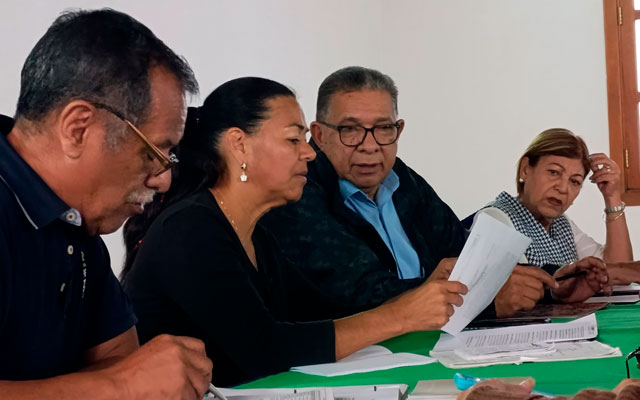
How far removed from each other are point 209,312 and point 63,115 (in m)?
0.66

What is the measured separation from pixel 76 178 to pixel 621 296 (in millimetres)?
2040

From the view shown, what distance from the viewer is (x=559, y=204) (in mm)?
3383

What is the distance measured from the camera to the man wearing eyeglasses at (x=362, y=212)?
95.0 inches

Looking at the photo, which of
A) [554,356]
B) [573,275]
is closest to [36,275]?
[554,356]

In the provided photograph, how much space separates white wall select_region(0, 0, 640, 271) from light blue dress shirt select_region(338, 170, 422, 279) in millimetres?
2080

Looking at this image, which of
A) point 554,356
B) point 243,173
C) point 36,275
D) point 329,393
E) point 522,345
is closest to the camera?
point 36,275

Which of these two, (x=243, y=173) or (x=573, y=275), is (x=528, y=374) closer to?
(x=243, y=173)

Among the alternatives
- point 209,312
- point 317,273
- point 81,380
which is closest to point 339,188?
point 317,273

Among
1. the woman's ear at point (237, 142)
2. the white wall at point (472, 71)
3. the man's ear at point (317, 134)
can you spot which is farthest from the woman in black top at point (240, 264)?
the white wall at point (472, 71)

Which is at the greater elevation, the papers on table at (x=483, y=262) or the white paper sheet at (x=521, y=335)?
the papers on table at (x=483, y=262)

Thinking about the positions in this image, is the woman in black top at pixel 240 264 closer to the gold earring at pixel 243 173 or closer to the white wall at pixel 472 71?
the gold earring at pixel 243 173

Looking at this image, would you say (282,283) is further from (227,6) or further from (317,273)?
(227,6)

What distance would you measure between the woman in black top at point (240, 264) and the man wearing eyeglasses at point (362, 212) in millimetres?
208

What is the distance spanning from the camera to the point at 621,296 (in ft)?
8.90
